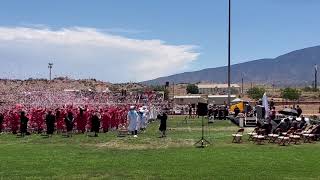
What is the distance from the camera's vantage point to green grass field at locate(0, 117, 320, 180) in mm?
19734

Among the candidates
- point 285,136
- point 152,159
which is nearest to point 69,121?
point 285,136

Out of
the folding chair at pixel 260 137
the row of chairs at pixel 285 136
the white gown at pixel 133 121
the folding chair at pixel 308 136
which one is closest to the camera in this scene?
the folding chair at pixel 260 137

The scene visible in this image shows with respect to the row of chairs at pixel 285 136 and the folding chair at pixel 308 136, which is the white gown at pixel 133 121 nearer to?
the row of chairs at pixel 285 136

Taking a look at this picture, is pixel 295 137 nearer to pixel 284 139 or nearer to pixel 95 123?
pixel 284 139

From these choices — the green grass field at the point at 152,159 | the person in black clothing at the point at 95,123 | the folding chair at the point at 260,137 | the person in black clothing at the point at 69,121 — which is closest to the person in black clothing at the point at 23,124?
the person in black clothing at the point at 69,121

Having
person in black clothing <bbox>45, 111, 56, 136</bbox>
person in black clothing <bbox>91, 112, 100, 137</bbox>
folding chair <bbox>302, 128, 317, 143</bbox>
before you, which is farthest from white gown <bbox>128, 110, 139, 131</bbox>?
folding chair <bbox>302, 128, 317, 143</bbox>

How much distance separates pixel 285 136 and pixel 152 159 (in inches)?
413

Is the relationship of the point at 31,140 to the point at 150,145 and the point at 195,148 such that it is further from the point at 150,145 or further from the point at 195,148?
the point at 195,148

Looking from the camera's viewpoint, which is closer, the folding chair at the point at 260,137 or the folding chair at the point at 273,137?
the folding chair at the point at 260,137

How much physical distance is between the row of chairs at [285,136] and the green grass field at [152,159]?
69 cm

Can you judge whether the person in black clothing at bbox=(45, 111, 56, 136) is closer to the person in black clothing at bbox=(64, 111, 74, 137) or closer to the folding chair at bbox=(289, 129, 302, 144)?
the person in black clothing at bbox=(64, 111, 74, 137)

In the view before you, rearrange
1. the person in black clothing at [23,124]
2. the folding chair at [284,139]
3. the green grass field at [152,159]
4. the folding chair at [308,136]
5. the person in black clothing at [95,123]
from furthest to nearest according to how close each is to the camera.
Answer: the person in black clothing at [23,124] → the person in black clothing at [95,123] → the folding chair at [308,136] → the folding chair at [284,139] → the green grass field at [152,159]

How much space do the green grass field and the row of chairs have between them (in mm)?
692

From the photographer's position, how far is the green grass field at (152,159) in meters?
19.7
